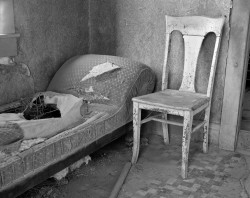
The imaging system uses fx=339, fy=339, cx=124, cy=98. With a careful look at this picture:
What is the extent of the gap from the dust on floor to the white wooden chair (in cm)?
12

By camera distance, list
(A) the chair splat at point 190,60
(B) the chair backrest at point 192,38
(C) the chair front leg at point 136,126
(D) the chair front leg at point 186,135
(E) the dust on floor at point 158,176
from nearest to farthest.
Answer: (E) the dust on floor at point 158,176 → (D) the chair front leg at point 186,135 → (C) the chair front leg at point 136,126 → (B) the chair backrest at point 192,38 → (A) the chair splat at point 190,60

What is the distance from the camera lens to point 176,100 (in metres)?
2.63

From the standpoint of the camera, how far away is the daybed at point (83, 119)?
6.10 ft

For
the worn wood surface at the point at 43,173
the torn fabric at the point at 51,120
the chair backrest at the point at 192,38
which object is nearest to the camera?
the worn wood surface at the point at 43,173

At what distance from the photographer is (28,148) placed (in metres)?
1.93

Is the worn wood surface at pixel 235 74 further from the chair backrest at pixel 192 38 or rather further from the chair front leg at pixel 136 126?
the chair front leg at pixel 136 126


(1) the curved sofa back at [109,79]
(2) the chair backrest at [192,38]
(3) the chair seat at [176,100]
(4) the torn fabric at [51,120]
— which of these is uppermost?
(2) the chair backrest at [192,38]

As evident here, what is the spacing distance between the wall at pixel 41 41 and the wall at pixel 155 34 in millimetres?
265

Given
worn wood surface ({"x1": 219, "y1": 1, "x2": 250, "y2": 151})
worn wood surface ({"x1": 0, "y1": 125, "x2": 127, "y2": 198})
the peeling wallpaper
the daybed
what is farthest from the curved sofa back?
worn wood surface ({"x1": 219, "y1": 1, "x2": 250, "y2": 151})

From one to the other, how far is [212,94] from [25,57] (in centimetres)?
166

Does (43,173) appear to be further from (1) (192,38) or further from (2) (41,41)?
(1) (192,38)

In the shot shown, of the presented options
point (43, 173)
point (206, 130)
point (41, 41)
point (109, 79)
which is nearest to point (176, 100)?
point (206, 130)

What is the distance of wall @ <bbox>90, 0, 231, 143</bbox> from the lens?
296 centimetres

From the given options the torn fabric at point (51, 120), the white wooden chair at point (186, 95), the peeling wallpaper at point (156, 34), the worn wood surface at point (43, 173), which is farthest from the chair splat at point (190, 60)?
the torn fabric at point (51, 120)
